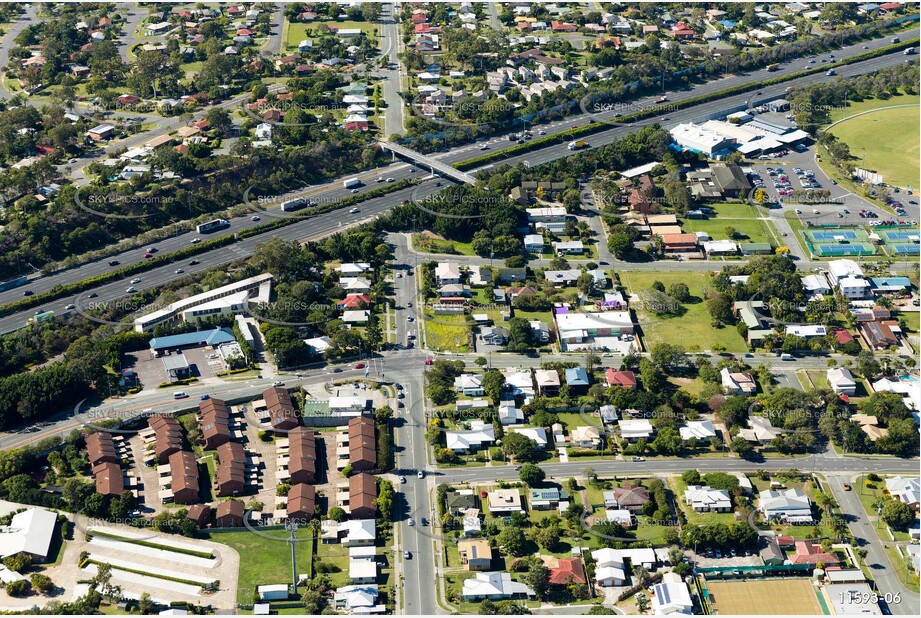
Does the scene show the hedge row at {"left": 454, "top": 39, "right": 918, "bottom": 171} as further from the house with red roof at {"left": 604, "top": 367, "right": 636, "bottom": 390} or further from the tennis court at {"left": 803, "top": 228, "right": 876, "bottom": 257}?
the house with red roof at {"left": 604, "top": 367, "right": 636, "bottom": 390}

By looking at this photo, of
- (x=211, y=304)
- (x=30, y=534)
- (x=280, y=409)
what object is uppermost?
(x=211, y=304)

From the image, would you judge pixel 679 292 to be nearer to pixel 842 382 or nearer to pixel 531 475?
pixel 842 382

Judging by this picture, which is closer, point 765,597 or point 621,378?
point 765,597

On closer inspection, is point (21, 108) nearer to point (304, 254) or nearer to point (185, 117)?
point (185, 117)

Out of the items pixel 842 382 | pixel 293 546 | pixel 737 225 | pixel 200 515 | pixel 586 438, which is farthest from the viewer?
pixel 737 225

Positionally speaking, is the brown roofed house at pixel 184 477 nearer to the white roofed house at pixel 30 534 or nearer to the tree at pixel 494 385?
the white roofed house at pixel 30 534

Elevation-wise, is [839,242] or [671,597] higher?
[839,242]

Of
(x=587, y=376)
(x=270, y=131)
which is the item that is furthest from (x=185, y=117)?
(x=587, y=376)

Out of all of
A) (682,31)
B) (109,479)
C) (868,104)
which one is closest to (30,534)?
(109,479)
